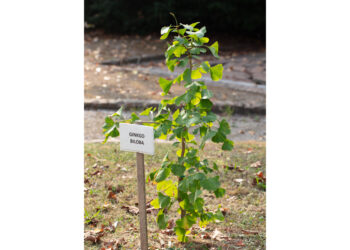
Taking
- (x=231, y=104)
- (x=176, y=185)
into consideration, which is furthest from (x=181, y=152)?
(x=231, y=104)

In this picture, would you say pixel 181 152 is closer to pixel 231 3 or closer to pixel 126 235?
pixel 126 235

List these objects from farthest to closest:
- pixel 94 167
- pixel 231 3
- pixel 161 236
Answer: pixel 231 3 → pixel 94 167 → pixel 161 236

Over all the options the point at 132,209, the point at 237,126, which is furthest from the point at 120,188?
the point at 237,126

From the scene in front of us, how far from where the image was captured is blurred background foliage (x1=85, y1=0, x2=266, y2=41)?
9.79 metres

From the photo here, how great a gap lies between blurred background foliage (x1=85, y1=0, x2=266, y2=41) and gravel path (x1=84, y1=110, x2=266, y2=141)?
4585 millimetres

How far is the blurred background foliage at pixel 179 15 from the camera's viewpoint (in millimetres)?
9789

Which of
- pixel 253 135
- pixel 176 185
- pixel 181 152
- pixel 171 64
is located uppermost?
pixel 171 64

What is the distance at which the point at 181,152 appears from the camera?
2652 millimetres

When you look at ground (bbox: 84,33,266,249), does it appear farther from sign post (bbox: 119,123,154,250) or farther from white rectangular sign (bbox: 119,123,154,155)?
white rectangular sign (bbox: 119,123,154,155)

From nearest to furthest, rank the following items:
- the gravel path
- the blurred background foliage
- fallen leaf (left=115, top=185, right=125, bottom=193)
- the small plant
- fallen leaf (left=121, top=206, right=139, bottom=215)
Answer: the small plant
fallen leaf (left=121, top=206, right=139, bottom=215)
fallen leaf (left=115, top=185, right=125, bottom=193)
the gravel path
the blurred background foliage

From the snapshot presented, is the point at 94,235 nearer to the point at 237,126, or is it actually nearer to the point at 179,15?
the point at 237,126

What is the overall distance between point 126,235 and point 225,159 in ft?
4.83

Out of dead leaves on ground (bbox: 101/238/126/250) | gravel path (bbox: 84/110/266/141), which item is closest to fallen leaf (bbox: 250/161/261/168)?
gravel path (bbox: 84/110/266/141)

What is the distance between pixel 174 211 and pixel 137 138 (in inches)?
41.1
